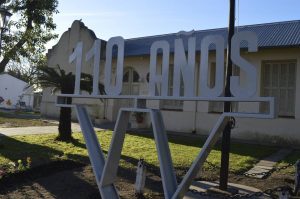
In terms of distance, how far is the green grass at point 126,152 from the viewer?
1063 centimetres

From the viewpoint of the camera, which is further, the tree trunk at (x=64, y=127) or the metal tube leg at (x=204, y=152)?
the tree trunk at (x=64, y=127)

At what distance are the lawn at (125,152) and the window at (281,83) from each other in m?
3.91

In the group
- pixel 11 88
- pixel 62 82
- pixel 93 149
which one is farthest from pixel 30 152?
pixel 11 88

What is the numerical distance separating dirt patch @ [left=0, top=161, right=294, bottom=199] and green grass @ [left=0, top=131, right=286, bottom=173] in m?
0.76

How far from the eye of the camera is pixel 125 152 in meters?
12.4

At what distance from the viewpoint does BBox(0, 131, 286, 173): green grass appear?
1063 centimetres

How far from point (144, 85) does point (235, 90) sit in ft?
60.4

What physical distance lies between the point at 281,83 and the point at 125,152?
30.7 feet

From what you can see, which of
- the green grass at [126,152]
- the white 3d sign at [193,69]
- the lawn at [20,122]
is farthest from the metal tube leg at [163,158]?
the lawn at [20,122]

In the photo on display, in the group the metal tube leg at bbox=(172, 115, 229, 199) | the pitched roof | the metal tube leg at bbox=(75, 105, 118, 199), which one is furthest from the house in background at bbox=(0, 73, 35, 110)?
the metal tube leg at bbox=(172, 115, 229, 199)

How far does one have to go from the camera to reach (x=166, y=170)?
17.7 feet

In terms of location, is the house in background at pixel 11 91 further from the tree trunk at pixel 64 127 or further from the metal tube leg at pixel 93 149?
the metal tube leg at pixel 93 149

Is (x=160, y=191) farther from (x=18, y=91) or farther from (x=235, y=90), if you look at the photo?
(x=18, y=91)

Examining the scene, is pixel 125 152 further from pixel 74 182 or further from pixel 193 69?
pixel 193 69
